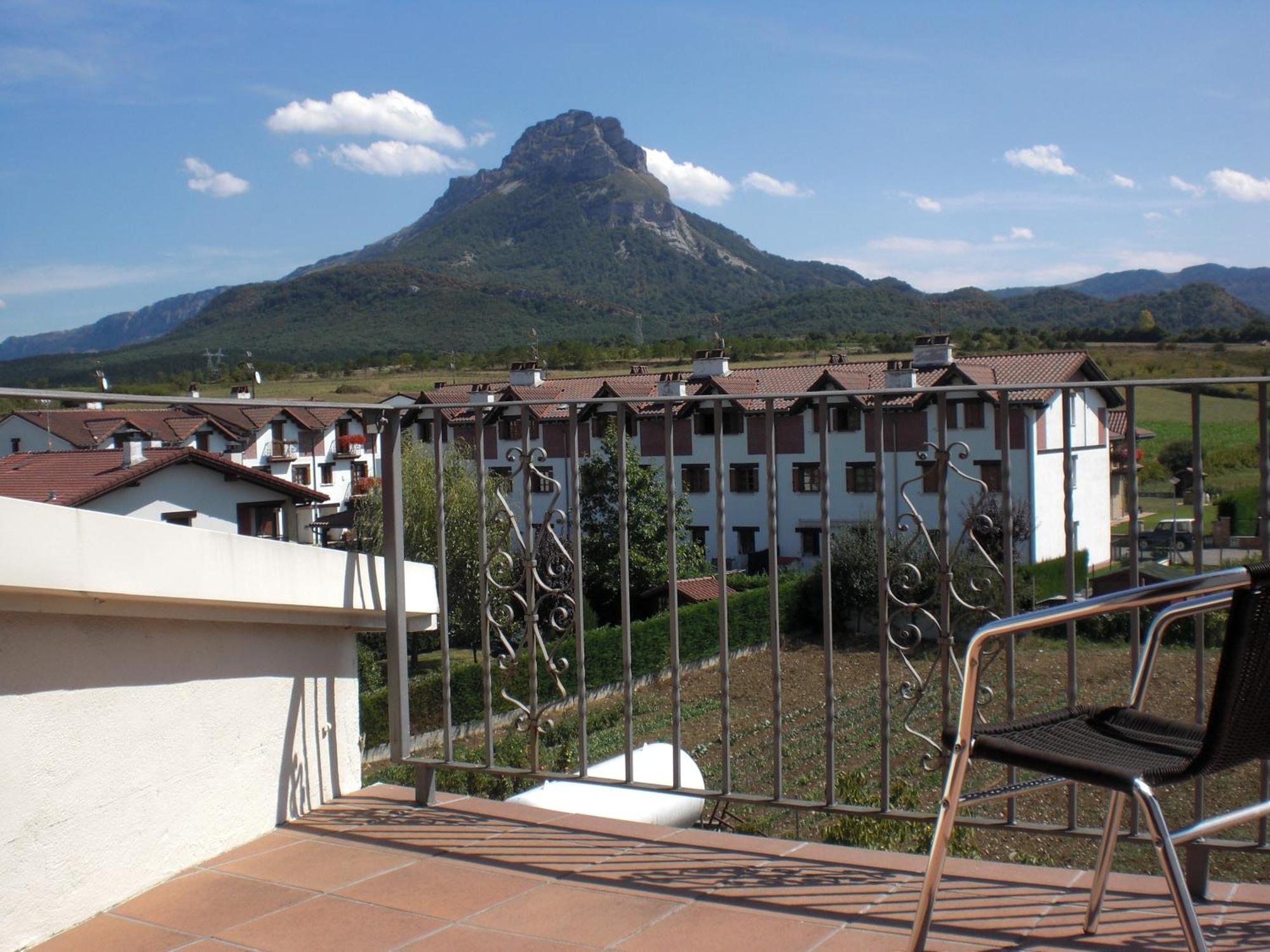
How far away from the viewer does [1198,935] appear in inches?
55.9

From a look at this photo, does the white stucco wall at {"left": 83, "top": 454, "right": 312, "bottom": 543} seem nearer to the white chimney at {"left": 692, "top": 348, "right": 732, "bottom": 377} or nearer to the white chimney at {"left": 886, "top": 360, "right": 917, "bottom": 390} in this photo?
the white chimney at {"left": 886, "top": 360, "right": 917, "bottom": 390}

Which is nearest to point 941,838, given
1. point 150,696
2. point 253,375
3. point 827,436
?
point 827,436

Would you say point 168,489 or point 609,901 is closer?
point 609,901

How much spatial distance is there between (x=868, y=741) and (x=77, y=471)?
15.5m

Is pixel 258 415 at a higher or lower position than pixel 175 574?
higher

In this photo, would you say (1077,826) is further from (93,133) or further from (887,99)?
(93,133)

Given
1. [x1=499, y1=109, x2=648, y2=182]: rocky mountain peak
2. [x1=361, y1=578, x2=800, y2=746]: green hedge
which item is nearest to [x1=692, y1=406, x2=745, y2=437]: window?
[x1=361, y1=578, x2=800, y2=746]: green hedge

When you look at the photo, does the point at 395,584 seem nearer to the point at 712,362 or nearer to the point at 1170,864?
the point at 1170,864

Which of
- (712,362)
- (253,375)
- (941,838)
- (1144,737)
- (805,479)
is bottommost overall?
(805,479)

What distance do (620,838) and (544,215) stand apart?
114416 mm

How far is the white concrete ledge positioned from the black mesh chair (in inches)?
63.9

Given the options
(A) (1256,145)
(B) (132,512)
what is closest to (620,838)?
(B) (132,512)

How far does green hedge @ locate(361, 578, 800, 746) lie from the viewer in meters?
17.0

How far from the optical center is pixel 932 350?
3077cm
